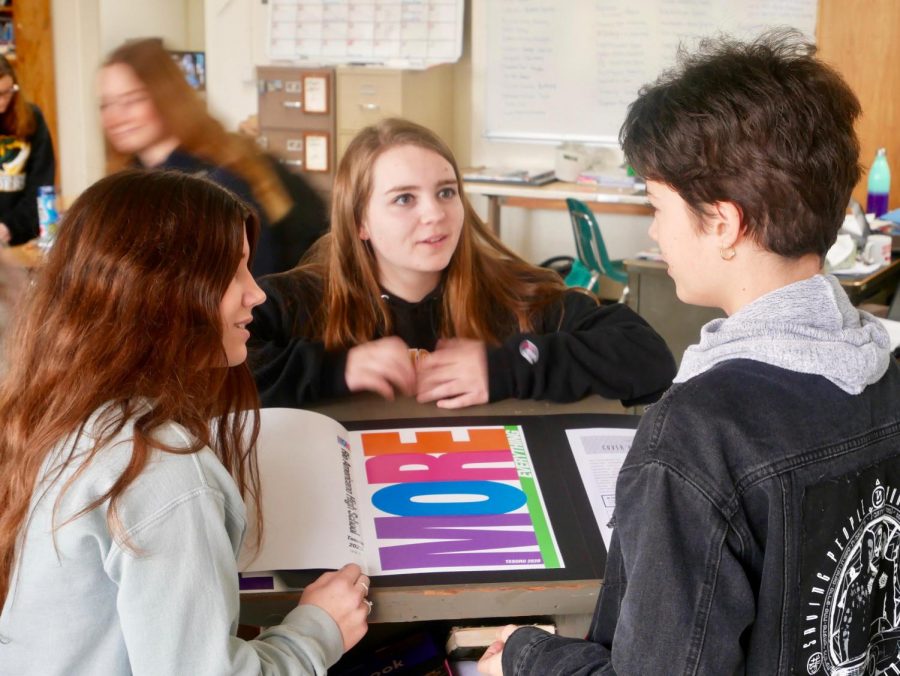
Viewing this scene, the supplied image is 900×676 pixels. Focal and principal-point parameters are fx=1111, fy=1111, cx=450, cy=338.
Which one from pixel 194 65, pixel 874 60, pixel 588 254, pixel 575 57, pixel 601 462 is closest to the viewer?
pixel 601 462

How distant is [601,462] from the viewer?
1416mm

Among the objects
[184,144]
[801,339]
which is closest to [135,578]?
[801,339]

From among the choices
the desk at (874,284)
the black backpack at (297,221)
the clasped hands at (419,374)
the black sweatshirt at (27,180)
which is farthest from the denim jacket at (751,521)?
Answer: the black sweatshirt at (27,180)

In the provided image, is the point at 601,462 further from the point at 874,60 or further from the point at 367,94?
Answer: the point at 367,94

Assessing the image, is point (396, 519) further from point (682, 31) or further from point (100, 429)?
point (682, 31)

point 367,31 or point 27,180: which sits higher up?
point 367,31

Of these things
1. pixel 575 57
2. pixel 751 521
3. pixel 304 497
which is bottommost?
pixel 304 497

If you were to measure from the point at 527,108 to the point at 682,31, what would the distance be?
0.87 meters

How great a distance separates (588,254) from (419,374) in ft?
11.0

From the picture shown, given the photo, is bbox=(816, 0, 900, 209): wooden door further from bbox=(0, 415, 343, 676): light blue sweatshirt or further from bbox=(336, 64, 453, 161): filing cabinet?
bbox=(0, 415, 343, 676): light blue sweatshirt

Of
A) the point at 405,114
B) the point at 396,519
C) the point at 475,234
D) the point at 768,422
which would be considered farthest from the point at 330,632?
the point at 405,114

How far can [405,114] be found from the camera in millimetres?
5707

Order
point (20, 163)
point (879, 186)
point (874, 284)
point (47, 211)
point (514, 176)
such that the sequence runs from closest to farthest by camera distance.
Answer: point (874, 284) < point (47, 211) < point (20, 163) < point (879, 186) < point (514, 176)

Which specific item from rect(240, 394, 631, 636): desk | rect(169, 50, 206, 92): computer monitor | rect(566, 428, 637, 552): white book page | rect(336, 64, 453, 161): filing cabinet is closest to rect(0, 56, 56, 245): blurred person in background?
rect(336, 64, 453, 161): filing cabinet
